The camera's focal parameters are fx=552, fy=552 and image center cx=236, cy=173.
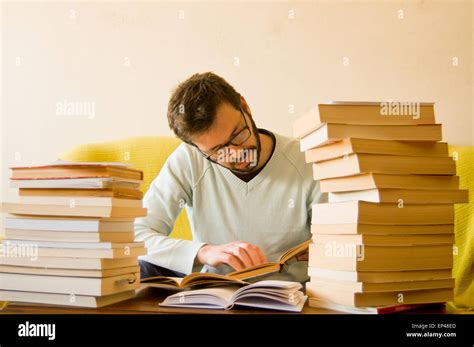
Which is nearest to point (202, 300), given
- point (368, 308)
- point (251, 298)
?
point (251, 298)

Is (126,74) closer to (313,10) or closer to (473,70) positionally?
(313,10)

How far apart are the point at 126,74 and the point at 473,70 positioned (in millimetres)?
1609

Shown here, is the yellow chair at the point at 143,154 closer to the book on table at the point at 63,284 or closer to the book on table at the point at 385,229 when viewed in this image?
the book on table at the point at 63,284

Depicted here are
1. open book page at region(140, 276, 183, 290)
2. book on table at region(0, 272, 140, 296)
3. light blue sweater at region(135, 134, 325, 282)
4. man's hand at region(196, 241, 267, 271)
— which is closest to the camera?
book on table at region(0, 272, 140, 296)

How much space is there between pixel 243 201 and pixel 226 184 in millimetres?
88

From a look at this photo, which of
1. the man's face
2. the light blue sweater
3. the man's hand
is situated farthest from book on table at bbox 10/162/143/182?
the light blue sweater

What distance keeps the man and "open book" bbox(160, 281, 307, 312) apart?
47 centimetres

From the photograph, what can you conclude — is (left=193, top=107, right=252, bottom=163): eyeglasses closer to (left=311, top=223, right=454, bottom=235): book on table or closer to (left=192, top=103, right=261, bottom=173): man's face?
(left=192, top=103, right=261, bottom=173): man's face

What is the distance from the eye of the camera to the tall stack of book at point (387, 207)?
1.05 metres

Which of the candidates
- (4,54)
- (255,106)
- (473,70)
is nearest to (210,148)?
(255,106)

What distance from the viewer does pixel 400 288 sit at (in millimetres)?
1078

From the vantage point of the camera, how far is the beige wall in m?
2.46

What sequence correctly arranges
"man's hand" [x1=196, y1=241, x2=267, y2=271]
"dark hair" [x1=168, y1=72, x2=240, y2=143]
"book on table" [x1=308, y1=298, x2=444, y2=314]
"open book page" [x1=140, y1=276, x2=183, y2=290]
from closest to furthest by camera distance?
1. "book on table" [x1=308, y1=298, x2=444, y2=314]
2. "open book page" [x1=140, y1=276, x2=183, y2=290]
3. "man's hand" [x1=196, y1=241, x2=267, y2=271]
4. "dark hair" [x1=168, y1=72, x2=240, y2=143]

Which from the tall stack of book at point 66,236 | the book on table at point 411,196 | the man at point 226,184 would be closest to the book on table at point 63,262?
the tall stack of book at point 66,236
